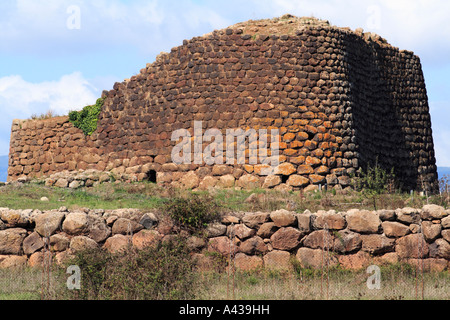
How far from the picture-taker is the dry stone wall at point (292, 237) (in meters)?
9.89

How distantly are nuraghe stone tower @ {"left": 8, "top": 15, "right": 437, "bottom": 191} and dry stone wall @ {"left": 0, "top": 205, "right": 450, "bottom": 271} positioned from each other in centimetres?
556

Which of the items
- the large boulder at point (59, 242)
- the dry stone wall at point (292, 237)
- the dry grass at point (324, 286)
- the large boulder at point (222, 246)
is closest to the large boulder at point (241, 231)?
the dry stone wall at point (292, 237)

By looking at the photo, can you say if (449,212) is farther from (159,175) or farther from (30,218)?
(159,175)

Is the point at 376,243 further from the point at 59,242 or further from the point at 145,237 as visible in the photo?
the point at 59,242

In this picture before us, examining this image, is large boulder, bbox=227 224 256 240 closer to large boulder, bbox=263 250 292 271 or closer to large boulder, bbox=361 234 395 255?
large boulder, bbox=263 250 292 271

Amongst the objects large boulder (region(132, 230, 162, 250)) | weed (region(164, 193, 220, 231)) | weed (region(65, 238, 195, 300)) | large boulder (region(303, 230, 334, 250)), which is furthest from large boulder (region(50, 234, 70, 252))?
large boulder (region(303, 230, 334, 250))

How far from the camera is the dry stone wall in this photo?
→ 32.4ft

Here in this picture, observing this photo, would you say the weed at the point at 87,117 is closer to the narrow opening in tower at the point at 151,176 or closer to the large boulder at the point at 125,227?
the narrow opening in tower at the point at 151,176

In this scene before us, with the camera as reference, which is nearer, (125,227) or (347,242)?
(347,242)

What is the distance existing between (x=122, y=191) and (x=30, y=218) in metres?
5.18

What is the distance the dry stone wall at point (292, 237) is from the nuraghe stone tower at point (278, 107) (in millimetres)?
5556

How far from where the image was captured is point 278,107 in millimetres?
15984

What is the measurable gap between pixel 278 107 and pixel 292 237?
6513mm

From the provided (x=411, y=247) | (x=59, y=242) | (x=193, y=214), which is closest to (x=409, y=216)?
(x=411, y=247)
